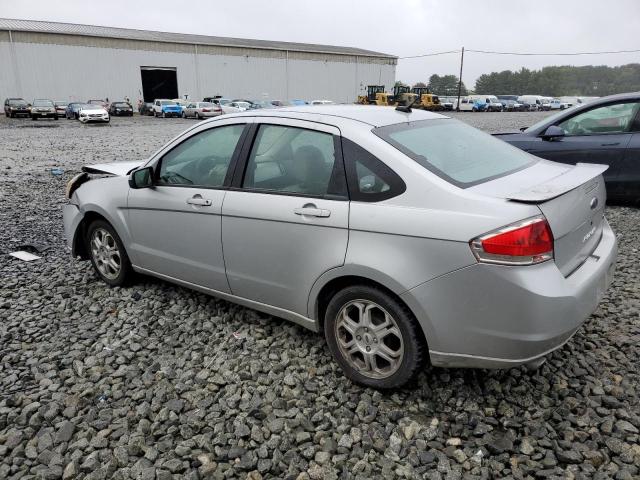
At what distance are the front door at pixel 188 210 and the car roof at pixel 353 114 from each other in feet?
1.07

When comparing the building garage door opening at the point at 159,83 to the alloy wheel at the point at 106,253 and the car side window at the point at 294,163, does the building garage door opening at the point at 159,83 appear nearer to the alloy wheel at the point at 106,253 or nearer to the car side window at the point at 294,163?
the alloy wheel at the point at 106,253

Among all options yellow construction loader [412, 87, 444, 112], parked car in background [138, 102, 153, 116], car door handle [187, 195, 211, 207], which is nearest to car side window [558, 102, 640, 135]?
car door handle [187, 195, 211, 207]

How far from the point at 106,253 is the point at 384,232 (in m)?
2.99

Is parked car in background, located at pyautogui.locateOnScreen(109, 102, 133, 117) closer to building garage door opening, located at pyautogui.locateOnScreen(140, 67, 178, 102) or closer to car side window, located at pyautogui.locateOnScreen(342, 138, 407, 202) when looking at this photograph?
building garage door opening, located at pyautogui.locateOnScreen(140, 67, 178, 102)

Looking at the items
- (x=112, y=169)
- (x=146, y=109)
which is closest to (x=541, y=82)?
(x=146, y=109)

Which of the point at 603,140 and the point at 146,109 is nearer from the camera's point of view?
the point at 603,140

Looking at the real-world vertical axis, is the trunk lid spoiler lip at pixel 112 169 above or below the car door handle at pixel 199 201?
above

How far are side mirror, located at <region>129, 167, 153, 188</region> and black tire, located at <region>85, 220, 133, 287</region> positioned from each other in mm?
719

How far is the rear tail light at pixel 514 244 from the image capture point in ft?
7.91

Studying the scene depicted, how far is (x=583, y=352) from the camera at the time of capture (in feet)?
11.0

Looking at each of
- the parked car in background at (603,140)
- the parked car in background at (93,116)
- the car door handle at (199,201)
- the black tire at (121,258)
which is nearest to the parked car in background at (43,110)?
the parked car in background at (93,116)

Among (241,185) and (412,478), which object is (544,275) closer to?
(412,478)

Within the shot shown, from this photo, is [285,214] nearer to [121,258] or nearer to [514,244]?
[514,244]

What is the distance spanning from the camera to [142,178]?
3.92 meters
